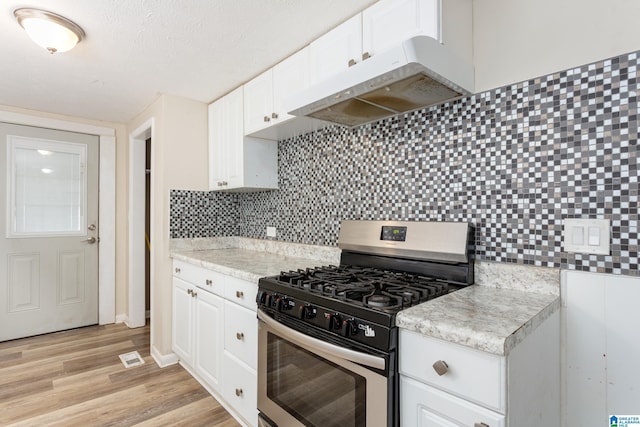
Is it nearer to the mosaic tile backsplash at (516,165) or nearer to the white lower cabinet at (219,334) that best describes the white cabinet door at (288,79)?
the mosaic tile backsplash at (516,165)

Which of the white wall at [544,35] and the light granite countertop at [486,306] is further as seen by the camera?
the white wall at [544,35]

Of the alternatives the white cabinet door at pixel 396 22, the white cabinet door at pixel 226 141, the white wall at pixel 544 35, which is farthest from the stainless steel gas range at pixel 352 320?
the white cabinet door at pixel 226 141

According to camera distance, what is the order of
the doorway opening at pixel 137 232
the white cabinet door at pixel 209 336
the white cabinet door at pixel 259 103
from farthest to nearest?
the doorway opening at pixel 137 232 < the white cabinet door at pixel 259 103 < the white cabinet door at pixel 209 336

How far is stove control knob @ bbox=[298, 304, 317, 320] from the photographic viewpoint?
1.30m

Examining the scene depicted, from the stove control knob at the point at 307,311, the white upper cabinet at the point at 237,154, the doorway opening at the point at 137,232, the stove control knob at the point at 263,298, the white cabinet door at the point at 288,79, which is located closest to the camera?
the stove control knob at the point at 307,311

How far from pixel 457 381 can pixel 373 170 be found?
4.07 feet

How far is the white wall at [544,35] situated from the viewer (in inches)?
46.4

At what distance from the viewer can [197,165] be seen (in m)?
2.89

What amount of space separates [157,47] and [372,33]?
1.31m

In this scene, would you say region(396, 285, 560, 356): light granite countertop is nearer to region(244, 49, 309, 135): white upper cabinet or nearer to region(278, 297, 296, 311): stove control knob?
region(278, 297, 296, 311): stove control knob

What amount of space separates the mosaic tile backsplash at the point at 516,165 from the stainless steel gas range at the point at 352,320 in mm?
144

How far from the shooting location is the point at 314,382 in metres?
1.34

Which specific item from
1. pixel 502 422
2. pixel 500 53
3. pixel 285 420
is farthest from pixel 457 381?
pixel 500 53

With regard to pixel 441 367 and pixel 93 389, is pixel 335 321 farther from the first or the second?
pixel 93 389
